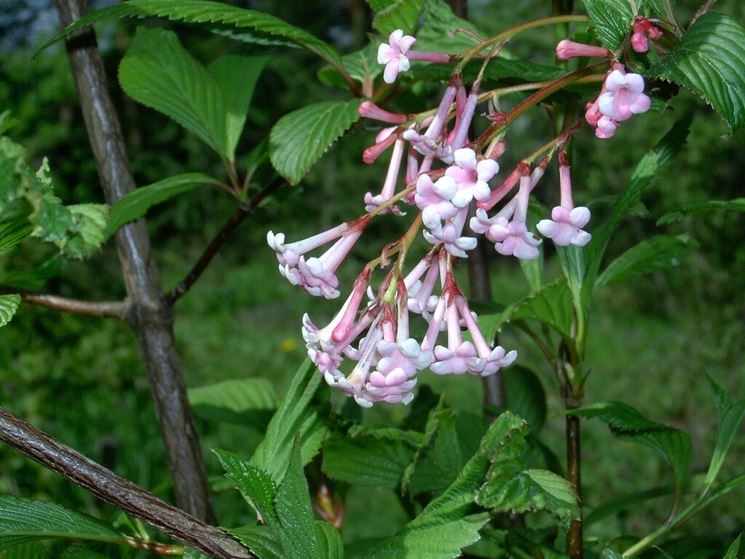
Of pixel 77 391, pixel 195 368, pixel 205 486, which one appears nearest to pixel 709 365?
pixel 195 368

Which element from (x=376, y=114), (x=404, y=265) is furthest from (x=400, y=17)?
(x=404, y=265)

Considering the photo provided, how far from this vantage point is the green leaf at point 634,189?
730 millimetres

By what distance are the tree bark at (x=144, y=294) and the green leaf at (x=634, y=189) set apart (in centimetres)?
35

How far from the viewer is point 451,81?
614mm

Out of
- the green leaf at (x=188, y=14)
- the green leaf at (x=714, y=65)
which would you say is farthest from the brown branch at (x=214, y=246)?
the green leaf at (x=714, y=65)

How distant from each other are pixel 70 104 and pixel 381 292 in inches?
211

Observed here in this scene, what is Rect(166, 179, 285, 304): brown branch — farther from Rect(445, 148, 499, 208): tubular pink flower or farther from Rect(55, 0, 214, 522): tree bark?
Rect(445, 148, 499, 208): tubular pink flower

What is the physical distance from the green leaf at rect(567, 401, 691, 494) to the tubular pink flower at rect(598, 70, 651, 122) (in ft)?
0.92

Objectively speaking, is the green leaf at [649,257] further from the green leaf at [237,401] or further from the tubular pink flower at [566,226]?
the green leaf at [237,401]

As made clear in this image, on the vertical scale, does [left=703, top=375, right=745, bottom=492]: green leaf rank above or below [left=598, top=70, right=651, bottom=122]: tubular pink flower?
below

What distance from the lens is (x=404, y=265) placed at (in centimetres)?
74

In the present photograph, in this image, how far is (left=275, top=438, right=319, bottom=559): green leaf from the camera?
0.52m

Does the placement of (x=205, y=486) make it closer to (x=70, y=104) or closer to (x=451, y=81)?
(x=451, y=81)

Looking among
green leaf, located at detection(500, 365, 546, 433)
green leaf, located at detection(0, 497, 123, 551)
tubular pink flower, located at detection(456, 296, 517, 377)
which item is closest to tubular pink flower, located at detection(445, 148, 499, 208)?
tubular pink flower, located at detection(456, 296, 517, 377)
